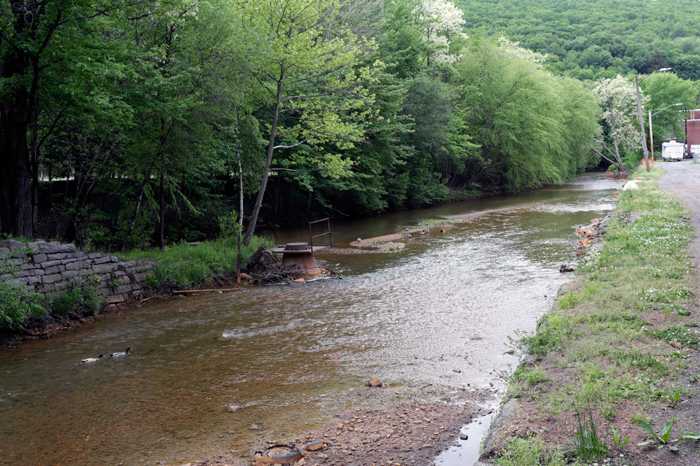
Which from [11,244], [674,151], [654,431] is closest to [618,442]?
[654,431]

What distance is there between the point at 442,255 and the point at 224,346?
9.73 metres

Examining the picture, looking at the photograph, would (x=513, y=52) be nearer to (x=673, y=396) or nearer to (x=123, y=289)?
(x=123, y=289)

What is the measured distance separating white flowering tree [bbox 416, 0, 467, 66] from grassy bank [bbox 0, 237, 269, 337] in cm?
2783

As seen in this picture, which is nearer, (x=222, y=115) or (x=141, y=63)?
(x=141, y=63)

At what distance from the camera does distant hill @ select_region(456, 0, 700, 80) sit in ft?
321

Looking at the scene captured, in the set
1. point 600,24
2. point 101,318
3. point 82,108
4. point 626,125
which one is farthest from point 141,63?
point 600,24

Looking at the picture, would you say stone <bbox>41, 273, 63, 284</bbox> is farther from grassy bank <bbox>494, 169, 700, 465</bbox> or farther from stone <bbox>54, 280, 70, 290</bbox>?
grassy bank <bbox>494, 169, 700, 465</bbox>

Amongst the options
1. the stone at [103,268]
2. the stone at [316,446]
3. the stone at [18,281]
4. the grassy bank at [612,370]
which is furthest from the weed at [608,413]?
the stone at [103,268]

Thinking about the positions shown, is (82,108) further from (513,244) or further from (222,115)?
(513,244)

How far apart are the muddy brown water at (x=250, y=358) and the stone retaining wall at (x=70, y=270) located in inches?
30.1

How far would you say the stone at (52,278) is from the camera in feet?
33.1

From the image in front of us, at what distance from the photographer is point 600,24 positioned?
113438mm

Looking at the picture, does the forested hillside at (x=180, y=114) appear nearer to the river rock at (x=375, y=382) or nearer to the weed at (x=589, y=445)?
the river rock at (x=375, y=382)

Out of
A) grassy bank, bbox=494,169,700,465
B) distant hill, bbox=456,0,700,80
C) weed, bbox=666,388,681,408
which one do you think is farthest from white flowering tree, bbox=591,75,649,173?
weed, bbox=666,388,681,408
